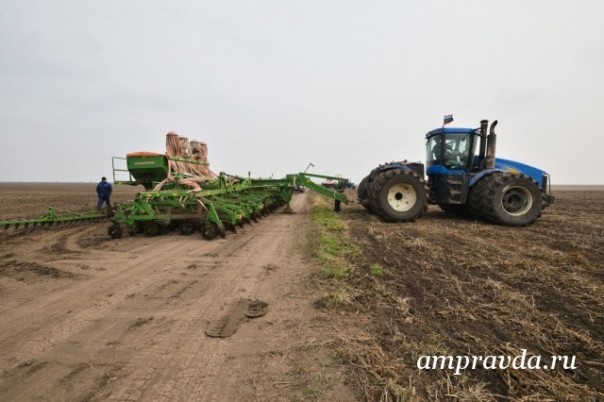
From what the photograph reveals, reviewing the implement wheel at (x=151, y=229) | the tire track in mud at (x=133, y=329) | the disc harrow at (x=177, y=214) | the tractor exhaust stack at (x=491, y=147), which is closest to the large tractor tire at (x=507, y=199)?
the tractor exhaust stack at (x=491, y=147)

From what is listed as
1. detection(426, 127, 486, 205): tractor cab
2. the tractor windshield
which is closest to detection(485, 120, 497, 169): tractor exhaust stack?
detection(426, 127, 486, 205): tractor cab

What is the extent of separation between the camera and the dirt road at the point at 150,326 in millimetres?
2131

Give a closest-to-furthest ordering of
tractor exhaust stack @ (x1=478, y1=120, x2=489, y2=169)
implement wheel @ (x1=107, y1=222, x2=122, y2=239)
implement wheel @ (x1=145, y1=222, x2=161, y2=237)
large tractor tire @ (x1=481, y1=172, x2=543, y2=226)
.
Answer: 1. implement wheel @ (x1=107, y1=222, x2=122, y2=239)
2. implement wheel @ (x1=145, y1=222, x2=161, y2=237)
3. large tractor tire @ (x1=481, y1=172, x2=543, y2=226)
4. tractor exhaust stack @ (x1=478, y1=120, x2=489, y2=169)

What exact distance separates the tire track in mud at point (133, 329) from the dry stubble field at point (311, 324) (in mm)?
14

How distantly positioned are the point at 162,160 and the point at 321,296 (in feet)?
26.2

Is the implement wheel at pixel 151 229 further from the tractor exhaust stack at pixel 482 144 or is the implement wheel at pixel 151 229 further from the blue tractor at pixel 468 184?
the tractor exhaust stack at pixel 482 144

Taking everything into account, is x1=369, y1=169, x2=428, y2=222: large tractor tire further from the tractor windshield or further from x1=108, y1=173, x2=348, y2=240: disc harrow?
x1=108, y1=173, x2=348, y2=240: disc harrow

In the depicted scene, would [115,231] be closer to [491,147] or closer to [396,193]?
[396,193]

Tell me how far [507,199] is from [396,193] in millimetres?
2754

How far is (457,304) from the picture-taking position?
317cm

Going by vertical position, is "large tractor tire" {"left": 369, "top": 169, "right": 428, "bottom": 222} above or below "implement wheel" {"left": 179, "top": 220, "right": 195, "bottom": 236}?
above

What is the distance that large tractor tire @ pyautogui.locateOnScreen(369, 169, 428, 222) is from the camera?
8531mm

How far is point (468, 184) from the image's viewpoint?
8.57m

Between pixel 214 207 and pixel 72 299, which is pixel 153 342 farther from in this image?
pixel 214 207
